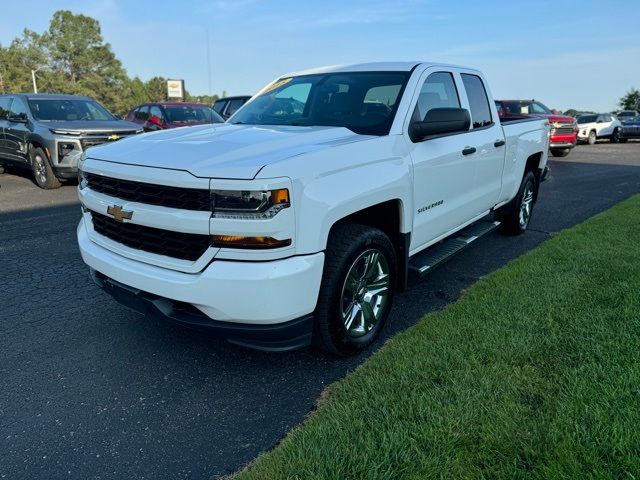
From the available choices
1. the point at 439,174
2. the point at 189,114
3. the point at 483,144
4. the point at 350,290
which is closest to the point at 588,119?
the point at 189,114

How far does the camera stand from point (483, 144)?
4.57 metres

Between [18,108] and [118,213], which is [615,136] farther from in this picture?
[118,213]

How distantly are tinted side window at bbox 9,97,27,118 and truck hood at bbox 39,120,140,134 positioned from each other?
0.95 meters

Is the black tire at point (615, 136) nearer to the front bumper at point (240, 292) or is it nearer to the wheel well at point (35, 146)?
the wheel well at point (35, 146)

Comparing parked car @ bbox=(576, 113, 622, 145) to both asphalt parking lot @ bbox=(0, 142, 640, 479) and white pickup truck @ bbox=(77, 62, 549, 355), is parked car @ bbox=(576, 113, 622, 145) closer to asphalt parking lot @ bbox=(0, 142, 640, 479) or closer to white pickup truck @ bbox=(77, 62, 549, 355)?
asphalt parking lot @ bbox=(0, 142, 640, 479)

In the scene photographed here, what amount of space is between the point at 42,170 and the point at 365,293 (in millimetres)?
8985

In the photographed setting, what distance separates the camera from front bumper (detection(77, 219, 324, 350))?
2.46 metres

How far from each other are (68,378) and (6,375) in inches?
16.1

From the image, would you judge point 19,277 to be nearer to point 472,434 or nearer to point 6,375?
point 6,375

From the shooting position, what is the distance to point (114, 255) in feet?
9.97

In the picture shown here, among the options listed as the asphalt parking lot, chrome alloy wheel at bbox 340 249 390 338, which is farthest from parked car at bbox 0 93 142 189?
chrome alloy wheel at bbox 340 249 390 338

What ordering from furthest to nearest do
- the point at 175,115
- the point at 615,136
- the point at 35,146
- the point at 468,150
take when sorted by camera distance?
the point at 615,136 < the point at 175,115 < the point at 35,146 < the point at 468,150

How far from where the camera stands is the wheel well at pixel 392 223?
332 cm

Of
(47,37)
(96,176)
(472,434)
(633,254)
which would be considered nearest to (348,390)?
(472,434)
